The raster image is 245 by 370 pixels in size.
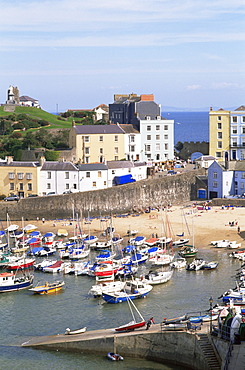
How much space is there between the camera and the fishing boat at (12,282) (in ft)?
132

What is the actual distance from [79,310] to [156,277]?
653 centimetres

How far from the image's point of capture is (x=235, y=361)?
23.9m

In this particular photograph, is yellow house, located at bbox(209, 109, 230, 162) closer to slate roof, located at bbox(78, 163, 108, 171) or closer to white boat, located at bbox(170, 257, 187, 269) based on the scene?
slate roof, located at bbox(78, 163, 108, 171)

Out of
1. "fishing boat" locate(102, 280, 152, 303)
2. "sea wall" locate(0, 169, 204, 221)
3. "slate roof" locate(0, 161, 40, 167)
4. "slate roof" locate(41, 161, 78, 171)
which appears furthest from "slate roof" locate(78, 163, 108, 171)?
"fishing boat" locate(102, 280, 152, 303)

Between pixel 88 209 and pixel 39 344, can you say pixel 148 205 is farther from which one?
pixel 39 344

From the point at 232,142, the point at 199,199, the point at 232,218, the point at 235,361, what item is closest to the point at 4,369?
the point at 235,361

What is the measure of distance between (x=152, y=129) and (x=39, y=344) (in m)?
48.0

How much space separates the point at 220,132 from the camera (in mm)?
74000

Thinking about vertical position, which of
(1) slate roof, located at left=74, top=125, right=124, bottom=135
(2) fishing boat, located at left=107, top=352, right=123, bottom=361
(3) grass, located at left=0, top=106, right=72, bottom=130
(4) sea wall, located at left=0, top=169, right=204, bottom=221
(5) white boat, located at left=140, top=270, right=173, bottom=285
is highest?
(3) grass, located at left=0, top=106, right=72, bottom=130

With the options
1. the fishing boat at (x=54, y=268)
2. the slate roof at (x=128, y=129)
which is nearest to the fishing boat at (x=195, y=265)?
the fishing boat at (x=54, y=268)

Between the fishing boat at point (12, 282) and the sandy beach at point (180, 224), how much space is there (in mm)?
13359

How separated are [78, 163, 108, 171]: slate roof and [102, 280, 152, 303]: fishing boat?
27183 millimetres

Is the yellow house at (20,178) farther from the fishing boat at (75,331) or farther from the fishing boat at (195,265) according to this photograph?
the fishing boat at (75,331)

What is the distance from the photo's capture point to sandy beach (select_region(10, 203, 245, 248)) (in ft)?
173
